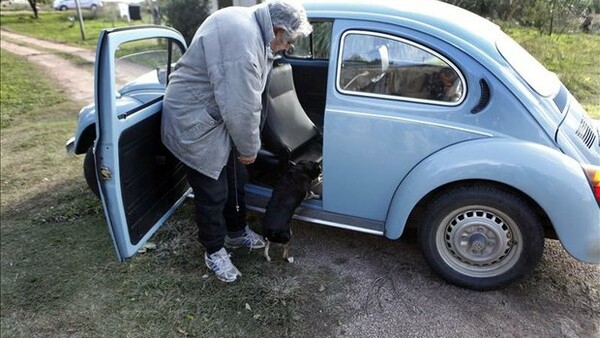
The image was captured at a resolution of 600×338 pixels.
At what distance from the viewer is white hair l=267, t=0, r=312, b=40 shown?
2.53m

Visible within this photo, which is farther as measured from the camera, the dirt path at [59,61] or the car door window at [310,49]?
the dirt path at [59,61]

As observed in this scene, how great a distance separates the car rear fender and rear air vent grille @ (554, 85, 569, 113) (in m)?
0.37

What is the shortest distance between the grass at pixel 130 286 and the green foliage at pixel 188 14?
280 inches

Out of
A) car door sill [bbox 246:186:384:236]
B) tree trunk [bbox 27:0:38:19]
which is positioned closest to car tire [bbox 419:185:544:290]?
car door sill [bbox 246:186:384:236]

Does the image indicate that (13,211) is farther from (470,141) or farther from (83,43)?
(83,43)

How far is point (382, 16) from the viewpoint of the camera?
284cm

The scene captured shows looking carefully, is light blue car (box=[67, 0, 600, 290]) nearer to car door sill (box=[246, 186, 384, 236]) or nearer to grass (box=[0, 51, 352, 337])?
car door sill (box=[246, 186, 384, 236])

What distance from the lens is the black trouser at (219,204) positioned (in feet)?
9.57

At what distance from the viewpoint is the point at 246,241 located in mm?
3514

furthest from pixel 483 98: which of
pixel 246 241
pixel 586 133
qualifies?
pixel 246 241

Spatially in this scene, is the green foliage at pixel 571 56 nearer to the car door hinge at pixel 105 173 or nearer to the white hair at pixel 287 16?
the white hair at pixel 287 16

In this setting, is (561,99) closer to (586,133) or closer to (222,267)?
(586,133)

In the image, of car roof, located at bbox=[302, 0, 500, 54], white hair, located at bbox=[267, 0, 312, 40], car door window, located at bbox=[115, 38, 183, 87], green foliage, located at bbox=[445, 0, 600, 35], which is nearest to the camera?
white hair, located at bbox=[267, 0, 312, 40]

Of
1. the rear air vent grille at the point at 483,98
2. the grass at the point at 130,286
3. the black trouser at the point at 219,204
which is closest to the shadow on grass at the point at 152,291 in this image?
the grass at the point at 130,286
